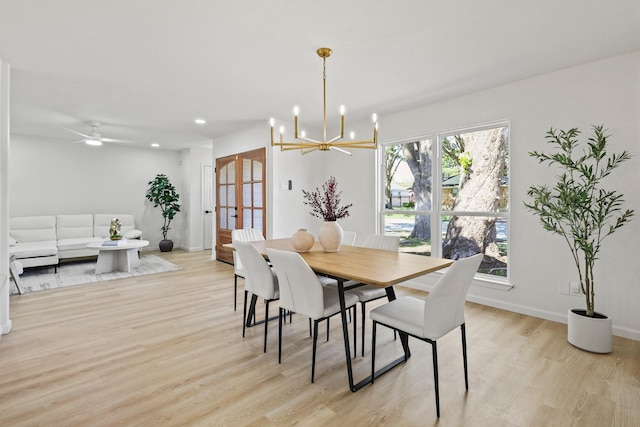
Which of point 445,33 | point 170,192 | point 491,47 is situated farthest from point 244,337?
point 170,192

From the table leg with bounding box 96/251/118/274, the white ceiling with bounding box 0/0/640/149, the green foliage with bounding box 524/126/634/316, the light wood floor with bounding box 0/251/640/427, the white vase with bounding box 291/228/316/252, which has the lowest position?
the light wood floor with bounding box 0/251/640/427

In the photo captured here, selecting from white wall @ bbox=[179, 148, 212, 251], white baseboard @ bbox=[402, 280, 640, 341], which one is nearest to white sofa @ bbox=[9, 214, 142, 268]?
white wall @ bbox=[179, 148, 212, 251]

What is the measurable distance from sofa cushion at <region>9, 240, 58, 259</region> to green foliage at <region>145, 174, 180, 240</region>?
2.22m

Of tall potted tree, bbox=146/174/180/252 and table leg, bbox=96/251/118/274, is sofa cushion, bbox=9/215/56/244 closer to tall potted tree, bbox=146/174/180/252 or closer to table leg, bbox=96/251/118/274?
table leg, bbox=96/251/118/274

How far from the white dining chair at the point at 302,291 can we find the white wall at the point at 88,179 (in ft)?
21.2

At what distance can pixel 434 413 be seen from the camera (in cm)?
179

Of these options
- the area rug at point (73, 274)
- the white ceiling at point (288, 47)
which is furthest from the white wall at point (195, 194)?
the white ceiling at point (288, 47)

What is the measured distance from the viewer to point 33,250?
498cm

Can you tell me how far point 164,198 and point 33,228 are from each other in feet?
7.53

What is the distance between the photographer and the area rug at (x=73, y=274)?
446cm

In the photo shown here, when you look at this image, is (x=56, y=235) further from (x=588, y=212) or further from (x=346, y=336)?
(x=588, y=212)

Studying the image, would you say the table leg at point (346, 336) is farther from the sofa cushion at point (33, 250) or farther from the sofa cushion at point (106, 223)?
the sofa cushion at point (106, 223)

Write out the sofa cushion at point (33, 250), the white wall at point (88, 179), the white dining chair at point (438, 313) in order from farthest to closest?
the white wall at point (88, 179), the sofa cushion at point (33, 250), the white dining chair at point (438, 313)

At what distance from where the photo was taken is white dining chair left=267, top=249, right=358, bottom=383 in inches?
79.3
